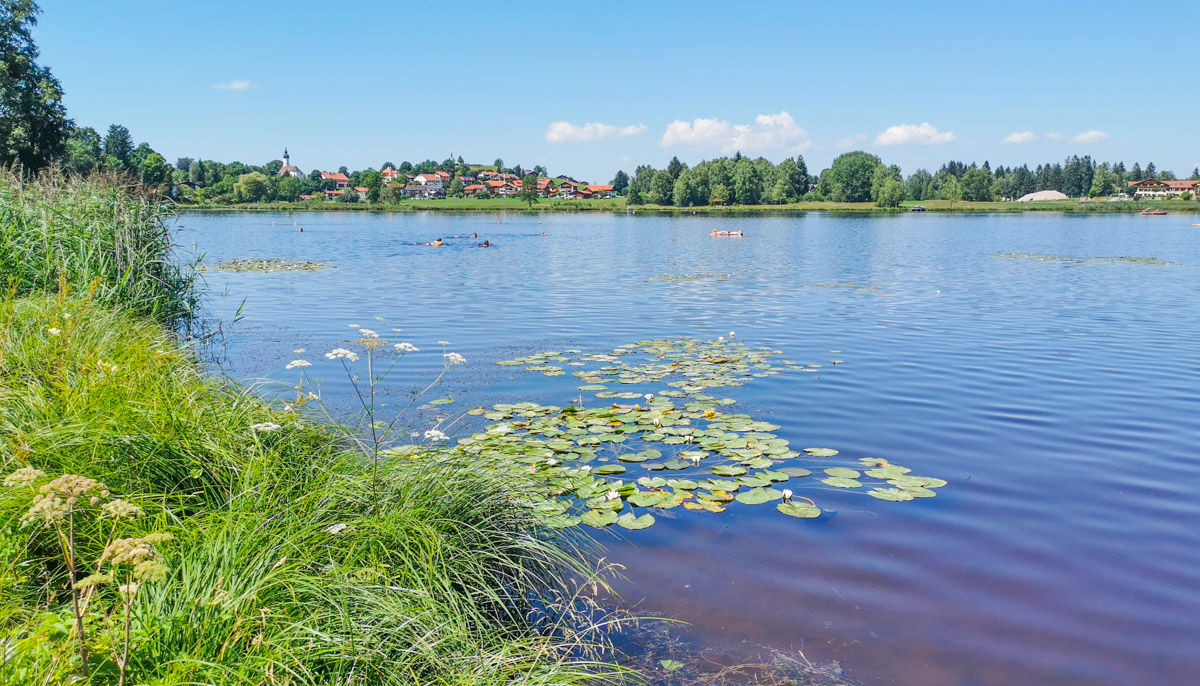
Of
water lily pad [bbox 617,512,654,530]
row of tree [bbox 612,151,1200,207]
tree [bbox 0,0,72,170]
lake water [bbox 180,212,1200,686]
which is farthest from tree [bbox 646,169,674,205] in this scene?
water lily pad [bbox 617,512,654,530]

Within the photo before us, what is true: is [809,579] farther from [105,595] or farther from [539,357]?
[539,357]

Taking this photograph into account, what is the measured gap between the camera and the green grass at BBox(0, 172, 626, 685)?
3217mm

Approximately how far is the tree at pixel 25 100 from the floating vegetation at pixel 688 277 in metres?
29.2

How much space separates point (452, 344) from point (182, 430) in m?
9.64

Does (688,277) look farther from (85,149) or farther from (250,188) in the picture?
(250,188)

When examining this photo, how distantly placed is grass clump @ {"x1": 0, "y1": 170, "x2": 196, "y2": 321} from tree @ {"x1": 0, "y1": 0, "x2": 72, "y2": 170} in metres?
25.8

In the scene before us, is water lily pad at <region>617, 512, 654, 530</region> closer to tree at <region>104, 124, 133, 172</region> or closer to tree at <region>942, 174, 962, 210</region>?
tree at <region>104, 124, 133, 172</region>

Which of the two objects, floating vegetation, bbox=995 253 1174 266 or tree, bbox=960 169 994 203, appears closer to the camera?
floating vegetation, bbox=995 253 1174 266

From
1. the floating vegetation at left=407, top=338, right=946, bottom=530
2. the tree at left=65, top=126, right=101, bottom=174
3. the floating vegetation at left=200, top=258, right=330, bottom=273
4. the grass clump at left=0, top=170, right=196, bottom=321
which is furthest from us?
the tree at left=65, top=126, right=101, bottom=174

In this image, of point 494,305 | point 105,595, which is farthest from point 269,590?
point 494,305

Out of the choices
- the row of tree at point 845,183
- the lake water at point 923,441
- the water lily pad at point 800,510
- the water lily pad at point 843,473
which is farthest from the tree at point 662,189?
the water lily pad at point 800,510

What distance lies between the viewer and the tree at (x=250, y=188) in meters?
145

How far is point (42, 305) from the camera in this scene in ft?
28.7

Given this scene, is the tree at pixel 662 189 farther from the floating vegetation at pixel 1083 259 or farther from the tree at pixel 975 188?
the floating vegetation at pixel 1083 259
